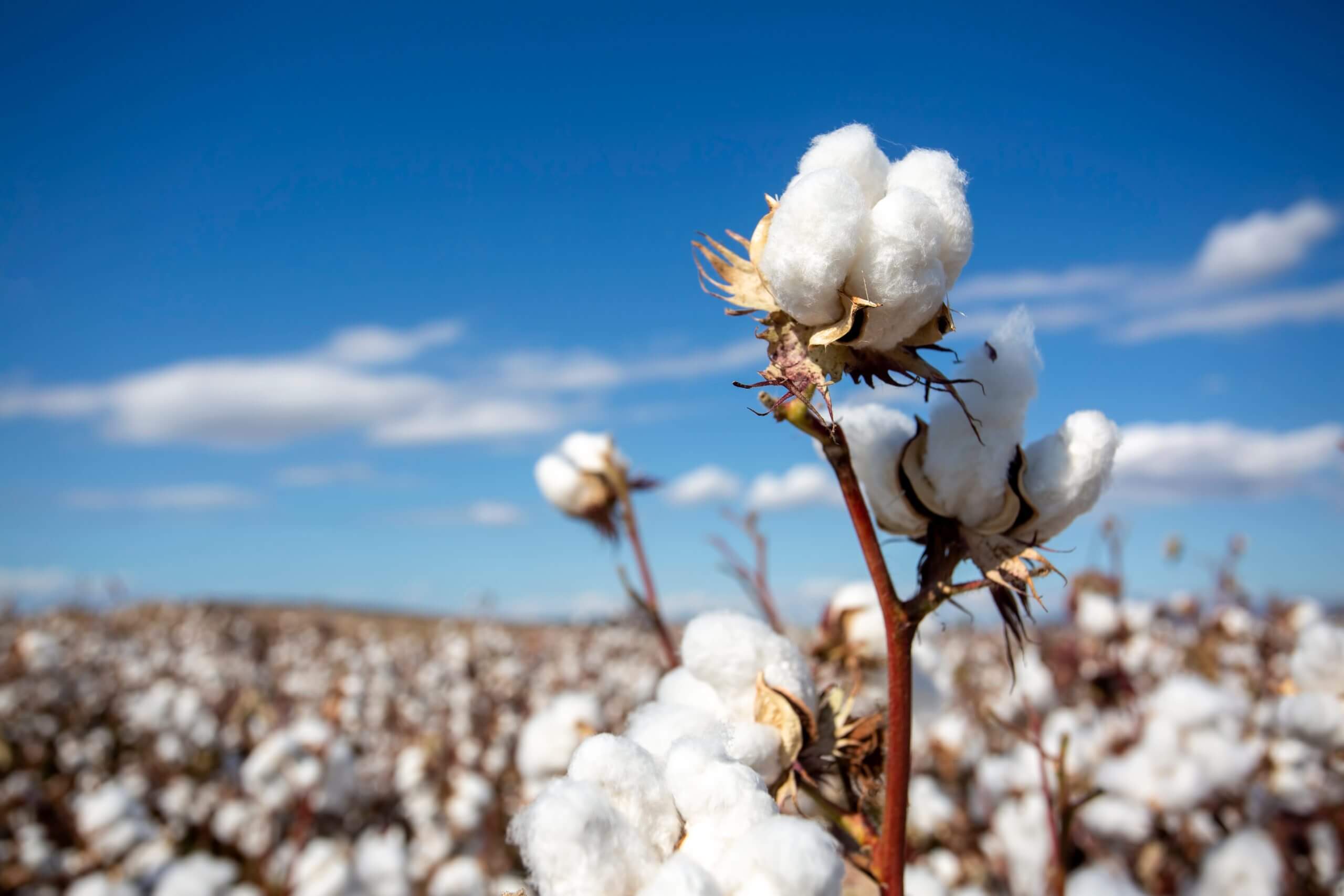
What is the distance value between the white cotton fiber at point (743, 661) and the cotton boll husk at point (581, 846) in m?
0.26

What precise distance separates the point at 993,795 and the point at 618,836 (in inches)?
143

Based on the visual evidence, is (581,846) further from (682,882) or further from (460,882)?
(460,882)

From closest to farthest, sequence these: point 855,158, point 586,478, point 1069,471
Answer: point 855,158, point 1069,471, point 586,478

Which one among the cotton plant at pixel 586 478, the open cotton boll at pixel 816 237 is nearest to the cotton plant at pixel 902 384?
the open cotton boll at pixel 816 237

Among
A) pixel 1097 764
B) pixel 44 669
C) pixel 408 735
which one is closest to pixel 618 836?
pixel 1097 764

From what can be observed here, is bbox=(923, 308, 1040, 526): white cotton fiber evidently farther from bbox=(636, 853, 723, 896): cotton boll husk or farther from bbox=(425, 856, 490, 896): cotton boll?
bbox=(425, 856, 490, 896): cotton boll

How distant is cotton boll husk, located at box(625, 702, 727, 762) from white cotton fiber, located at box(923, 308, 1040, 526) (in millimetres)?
297

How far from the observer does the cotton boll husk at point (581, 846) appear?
0.66m

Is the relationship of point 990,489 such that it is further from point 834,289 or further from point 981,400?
point 834,289

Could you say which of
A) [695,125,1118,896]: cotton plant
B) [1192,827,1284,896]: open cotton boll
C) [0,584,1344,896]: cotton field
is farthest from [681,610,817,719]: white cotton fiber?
[1192,827,1284,896]: open cotton boll

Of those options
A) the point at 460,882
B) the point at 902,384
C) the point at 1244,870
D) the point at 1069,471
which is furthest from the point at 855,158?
the point at 460,882

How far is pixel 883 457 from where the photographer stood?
33.9 inches

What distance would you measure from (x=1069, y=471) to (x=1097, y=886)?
158 cm

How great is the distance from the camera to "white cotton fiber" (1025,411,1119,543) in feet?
2.76
